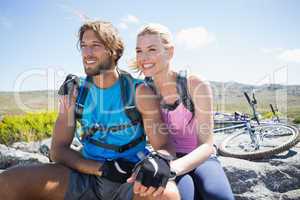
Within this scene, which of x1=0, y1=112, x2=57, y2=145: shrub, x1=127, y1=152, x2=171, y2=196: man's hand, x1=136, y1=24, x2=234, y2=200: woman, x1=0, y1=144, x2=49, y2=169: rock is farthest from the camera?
x1=0, y1=112, x2=57, y2=145: shrub

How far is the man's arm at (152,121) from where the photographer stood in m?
2.34

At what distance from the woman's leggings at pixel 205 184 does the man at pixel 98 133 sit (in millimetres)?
311

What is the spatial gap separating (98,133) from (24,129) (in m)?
8.73

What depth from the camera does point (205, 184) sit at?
7.70 ft

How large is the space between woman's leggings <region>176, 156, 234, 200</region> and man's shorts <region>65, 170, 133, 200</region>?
16.4 inches

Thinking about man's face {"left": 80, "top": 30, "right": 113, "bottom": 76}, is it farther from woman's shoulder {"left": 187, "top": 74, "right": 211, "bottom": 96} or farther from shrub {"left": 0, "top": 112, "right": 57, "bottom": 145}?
shrub {"left": 0, "top": 112, "right": 57, "bottom": 145}

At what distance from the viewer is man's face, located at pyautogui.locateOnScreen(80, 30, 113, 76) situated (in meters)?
2.58

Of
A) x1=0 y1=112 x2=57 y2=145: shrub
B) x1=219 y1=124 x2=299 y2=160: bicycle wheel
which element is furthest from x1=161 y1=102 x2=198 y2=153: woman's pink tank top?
x1=0 y1=112 x2=57 y2=145: shrub

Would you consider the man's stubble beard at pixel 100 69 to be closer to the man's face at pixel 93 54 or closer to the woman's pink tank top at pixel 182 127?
the man's face at pixel 93 54

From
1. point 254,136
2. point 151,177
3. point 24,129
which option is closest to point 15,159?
point 151,177

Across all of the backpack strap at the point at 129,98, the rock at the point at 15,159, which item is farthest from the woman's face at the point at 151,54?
the rock at the point at 15,159

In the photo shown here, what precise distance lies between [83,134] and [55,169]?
15.0 inches

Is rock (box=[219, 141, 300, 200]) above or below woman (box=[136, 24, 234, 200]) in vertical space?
below

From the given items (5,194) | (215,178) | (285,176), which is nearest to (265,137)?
(285,176)
